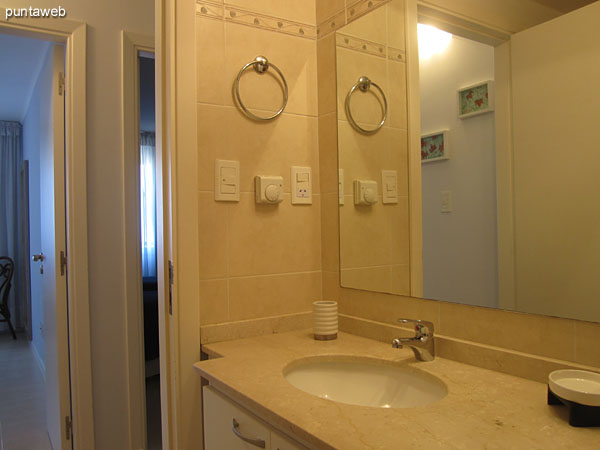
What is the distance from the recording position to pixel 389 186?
136 centimetres

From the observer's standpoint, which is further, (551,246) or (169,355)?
(169,355)

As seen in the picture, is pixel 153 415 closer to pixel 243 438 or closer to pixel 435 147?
pixel 243 438

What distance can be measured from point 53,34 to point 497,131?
6.45 ft

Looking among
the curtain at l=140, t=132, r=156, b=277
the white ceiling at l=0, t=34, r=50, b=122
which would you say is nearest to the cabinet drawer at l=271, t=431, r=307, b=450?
the white ceiling at l=0, t=34, r=50, b=122

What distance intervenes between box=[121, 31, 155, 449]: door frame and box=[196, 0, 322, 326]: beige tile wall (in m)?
0.99

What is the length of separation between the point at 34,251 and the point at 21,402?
1202 mm

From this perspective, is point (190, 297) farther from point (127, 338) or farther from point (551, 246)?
point (127, 338)

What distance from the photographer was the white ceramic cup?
4.33 feet

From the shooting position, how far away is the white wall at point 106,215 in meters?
Answer: 2.11

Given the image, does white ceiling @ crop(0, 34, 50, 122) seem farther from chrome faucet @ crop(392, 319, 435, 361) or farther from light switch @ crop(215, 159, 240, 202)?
chrome faucet @ crop(392, 319, 435, 361)

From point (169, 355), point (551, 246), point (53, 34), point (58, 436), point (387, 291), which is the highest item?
point (53, 34)

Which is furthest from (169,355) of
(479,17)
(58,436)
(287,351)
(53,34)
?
(53,34)

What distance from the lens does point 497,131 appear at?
3.47ft

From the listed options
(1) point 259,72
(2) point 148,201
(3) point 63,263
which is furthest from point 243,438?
(2) point 148,201
